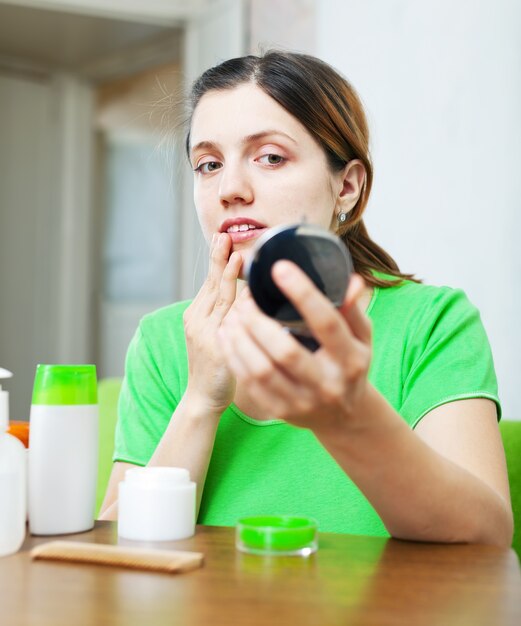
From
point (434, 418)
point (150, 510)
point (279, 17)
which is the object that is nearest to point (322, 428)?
point (150, 510)

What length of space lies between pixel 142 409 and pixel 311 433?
0.24 m

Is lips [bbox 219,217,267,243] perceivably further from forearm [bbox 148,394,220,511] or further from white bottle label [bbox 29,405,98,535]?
white bottle label [bbox 29,405,98,535]

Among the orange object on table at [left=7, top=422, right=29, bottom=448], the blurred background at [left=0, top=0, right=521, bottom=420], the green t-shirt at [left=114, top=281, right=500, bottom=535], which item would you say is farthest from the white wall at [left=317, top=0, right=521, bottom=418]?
the orange object on table at [left=7, top=422, right=29, bottom=448]

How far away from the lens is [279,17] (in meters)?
3.28

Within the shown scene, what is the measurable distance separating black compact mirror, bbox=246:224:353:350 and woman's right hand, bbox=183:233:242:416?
39cm

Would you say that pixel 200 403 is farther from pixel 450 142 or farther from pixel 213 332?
pixel 450 142

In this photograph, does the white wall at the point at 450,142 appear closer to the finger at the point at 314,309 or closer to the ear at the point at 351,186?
the ear at the point at 351,186

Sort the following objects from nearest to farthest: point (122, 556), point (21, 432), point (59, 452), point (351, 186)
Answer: point (122, 556)
point (59, 452)
point (21, 432)
point (351, 186)

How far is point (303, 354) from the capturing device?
0.58m

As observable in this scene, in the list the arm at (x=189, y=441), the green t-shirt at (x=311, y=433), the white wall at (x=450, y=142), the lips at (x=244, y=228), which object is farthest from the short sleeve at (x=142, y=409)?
the white wall at (x=450, y=142)

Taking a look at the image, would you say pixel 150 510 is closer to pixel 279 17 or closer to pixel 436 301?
pixel 436 301

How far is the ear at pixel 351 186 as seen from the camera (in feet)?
4.08

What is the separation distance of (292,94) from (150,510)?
611 mm

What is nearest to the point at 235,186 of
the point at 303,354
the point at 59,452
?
the point at 59,452
